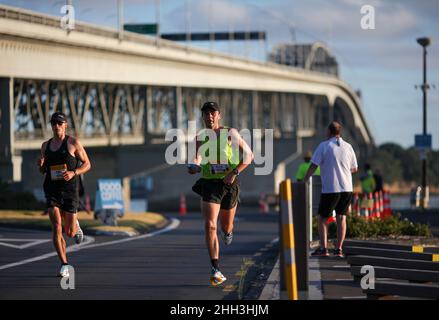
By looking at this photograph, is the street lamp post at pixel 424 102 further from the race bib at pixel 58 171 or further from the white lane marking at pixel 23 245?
the race bib at pixel 58 171

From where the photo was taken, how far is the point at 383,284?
35.2ft

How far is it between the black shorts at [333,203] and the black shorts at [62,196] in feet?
11.9

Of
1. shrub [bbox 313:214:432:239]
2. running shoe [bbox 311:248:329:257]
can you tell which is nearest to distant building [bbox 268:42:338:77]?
shrub [bbox 313:214:432:239]

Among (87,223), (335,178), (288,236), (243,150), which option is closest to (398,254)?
(335,178)

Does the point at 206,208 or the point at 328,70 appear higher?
the point at 328,70

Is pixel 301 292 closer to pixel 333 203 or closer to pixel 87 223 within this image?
pixel 333 203

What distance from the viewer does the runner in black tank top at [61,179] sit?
44.6ft

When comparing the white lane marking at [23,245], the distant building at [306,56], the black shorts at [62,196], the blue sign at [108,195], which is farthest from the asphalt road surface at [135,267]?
the distant building at [306,56]

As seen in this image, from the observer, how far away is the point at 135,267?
15258 millimetres

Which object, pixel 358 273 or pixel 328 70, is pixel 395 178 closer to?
pixel 328 70

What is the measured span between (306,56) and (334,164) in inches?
4597

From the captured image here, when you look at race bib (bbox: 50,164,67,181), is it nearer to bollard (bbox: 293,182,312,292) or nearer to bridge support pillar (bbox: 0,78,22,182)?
bollard (bbox: 293,182,312,292)
